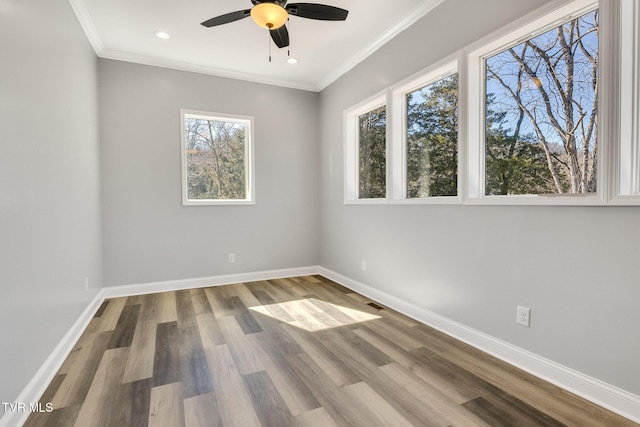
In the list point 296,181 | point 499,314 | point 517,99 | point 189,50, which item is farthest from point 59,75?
point 499,314

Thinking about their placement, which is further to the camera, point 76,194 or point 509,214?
point 76,194

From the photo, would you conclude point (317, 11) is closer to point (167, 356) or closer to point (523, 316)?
point (523, 316)

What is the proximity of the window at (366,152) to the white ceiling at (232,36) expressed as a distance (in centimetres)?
61

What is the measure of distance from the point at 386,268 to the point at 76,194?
9.78ft

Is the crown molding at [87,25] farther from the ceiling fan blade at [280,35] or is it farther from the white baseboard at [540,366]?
the white baseboard at [540,366]

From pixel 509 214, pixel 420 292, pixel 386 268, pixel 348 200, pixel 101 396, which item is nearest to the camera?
pixel 101 396

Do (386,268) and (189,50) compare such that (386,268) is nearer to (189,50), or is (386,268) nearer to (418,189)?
(418,189)

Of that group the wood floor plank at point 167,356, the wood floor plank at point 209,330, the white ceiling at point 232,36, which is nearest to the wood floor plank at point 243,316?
the wood floor plank at point 209,330

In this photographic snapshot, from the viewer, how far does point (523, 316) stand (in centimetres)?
204

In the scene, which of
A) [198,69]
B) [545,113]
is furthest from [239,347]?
[198,69]

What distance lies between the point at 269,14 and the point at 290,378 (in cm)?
240

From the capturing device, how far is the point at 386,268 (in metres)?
3.31

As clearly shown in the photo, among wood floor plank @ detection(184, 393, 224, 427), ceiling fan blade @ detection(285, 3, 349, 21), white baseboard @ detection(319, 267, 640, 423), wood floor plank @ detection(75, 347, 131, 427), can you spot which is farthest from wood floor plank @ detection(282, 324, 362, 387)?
ceiling fan blade @ detection(285, 3, 349, 21)

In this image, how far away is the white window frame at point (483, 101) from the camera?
1.64 meters
